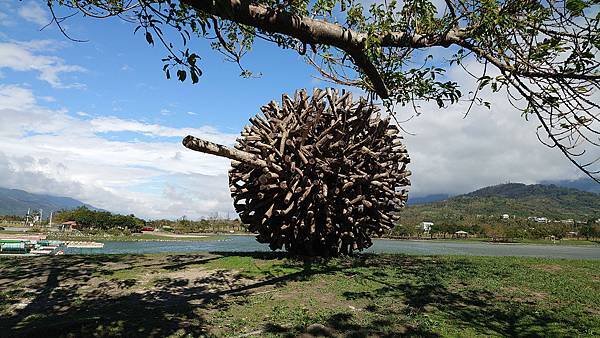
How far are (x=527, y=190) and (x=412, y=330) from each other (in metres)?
204

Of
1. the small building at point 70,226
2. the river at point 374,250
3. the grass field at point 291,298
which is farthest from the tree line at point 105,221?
the grass field at point 291,298

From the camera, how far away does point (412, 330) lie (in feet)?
16.9

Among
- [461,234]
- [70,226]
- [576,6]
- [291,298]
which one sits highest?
[576,6]

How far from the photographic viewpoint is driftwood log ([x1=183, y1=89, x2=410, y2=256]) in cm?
1098

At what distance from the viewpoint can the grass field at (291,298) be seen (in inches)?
208

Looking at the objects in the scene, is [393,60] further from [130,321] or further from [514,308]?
[130,321]

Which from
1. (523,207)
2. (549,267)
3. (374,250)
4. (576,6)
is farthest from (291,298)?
(523,207)

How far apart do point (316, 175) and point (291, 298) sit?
4709 millimetres

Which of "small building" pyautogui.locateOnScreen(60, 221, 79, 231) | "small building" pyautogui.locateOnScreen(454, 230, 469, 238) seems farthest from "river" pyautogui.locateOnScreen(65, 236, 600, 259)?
"small building" pyautogui.locateOnScreen(454, 230, 469, 238)

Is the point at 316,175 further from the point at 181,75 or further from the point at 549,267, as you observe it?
the point at 181,75

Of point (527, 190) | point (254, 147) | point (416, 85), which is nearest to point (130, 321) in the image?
point (416, 85)

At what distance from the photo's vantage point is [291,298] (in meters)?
6.88

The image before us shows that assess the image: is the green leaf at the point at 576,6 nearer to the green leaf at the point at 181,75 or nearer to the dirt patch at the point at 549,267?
the green leaf at the point at 181,75

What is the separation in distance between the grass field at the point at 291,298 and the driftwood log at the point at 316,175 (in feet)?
4.10
